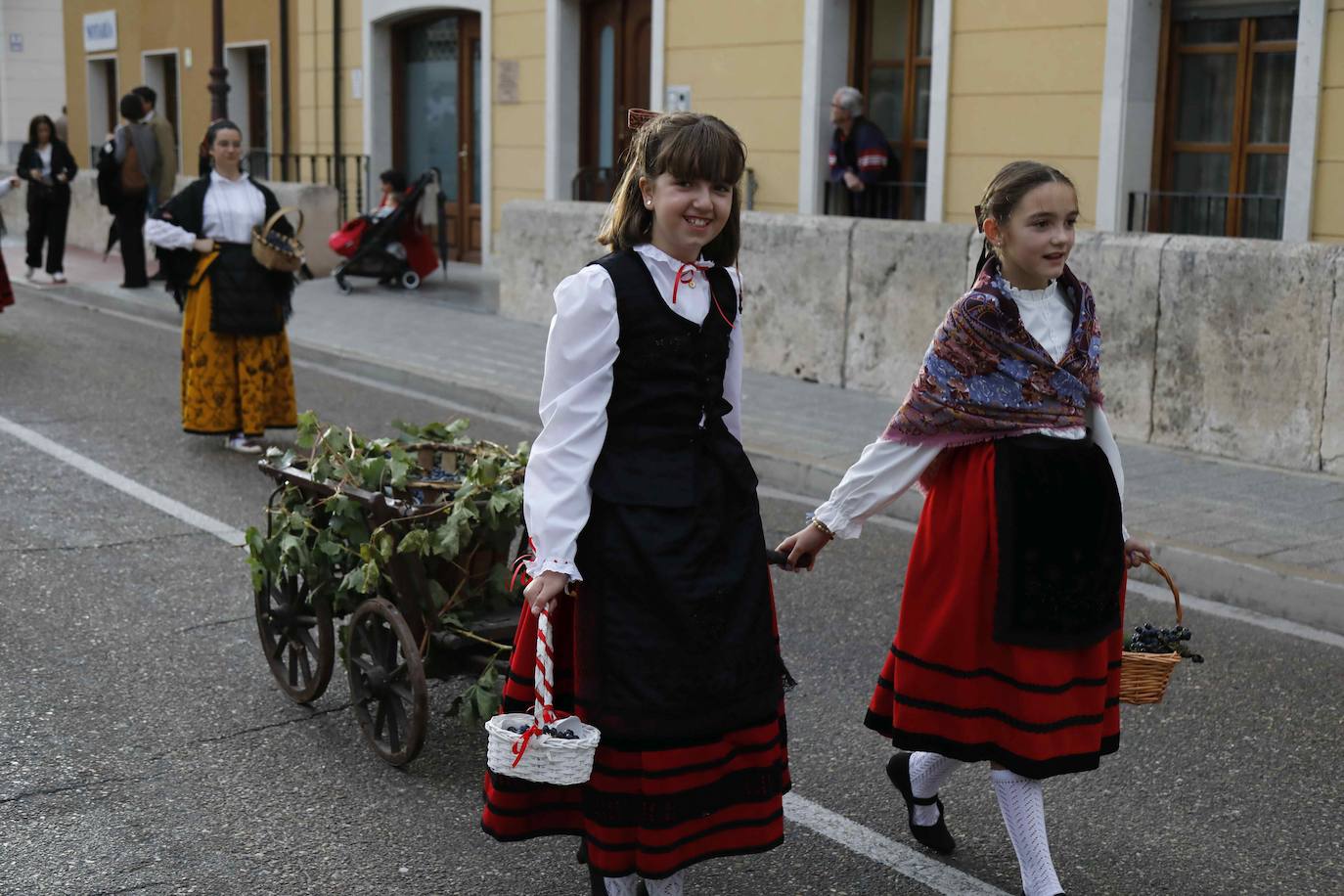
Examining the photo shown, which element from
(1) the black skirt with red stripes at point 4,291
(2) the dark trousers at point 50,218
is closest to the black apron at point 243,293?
(1) the black skirt with red stripes at point 4,291

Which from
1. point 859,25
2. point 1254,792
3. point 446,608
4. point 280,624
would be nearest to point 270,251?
point 280,624

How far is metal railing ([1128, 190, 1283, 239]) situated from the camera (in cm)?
1087

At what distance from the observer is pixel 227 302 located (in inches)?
343

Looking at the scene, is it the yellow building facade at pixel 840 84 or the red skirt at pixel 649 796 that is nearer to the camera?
the red skirt at pixel 649 796

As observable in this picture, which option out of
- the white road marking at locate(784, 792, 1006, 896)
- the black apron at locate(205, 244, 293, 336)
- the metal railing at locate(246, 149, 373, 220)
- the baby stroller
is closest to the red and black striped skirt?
the baby stroller

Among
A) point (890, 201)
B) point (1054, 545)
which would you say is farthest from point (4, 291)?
point (1054, 545)

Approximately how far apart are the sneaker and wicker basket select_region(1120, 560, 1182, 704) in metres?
6.03

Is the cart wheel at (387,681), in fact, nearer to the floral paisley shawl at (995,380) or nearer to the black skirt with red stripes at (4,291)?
the floral paisley shawl at (995,380)

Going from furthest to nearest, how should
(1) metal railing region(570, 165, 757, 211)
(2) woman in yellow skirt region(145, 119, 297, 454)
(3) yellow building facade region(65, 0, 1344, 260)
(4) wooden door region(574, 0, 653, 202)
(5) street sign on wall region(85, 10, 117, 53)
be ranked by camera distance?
(5) street sign on wall region(85, 10, 117, 53) < (1) metal railing region(570, 165, 757, 211) < (4) wooden door region(574, 0, 653, 202) < (3) yellow building facade region(65, 0, 1344, 260) < (2) woman in yellow skirt region(145, 119, 297, 454)

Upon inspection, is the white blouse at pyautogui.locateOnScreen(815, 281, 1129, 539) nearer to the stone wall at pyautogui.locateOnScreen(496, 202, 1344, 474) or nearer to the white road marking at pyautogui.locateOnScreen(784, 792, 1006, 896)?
the white road marking at pyautogui.locateOnScreen(784, 792, 1006, 896)

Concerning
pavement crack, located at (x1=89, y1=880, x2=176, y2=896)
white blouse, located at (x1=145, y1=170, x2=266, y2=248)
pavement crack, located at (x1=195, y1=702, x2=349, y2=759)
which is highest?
white blouse, located at (x1=145, y1=170, x2=266, y2=248)

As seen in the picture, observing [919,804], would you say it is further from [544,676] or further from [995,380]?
[544,676]

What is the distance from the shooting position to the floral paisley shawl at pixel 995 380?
358 centimetres

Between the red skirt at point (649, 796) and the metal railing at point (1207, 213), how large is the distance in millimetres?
8439
